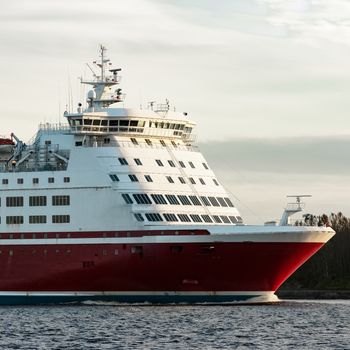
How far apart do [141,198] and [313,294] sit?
33962 millimetres

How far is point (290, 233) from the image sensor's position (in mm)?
67625

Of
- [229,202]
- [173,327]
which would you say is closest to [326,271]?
[229,202]

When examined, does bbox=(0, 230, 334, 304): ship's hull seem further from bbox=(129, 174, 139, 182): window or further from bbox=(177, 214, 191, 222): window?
bbox=(129, 174, 139, 182): window

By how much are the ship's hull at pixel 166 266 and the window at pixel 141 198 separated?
196 cm

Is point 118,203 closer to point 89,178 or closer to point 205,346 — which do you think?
point 89,178

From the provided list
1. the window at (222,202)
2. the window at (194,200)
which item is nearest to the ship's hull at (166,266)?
the window at (194,200)

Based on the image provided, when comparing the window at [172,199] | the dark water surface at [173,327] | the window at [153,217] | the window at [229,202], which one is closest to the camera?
the dark water surface at [173,327]

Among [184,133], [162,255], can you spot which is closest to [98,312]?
[162,255]

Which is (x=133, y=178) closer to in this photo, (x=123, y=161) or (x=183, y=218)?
(x=123, y=161)

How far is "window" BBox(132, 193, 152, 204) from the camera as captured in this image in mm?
68812

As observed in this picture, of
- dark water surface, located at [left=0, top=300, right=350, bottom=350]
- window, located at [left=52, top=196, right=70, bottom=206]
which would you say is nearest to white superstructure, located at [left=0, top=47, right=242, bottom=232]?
window, located at [left=52, top=196, right=70, bottom=206]

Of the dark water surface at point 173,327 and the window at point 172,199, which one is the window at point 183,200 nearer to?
the window at point 172,199

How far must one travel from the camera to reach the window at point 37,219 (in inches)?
2771

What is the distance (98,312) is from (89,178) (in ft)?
25.5
